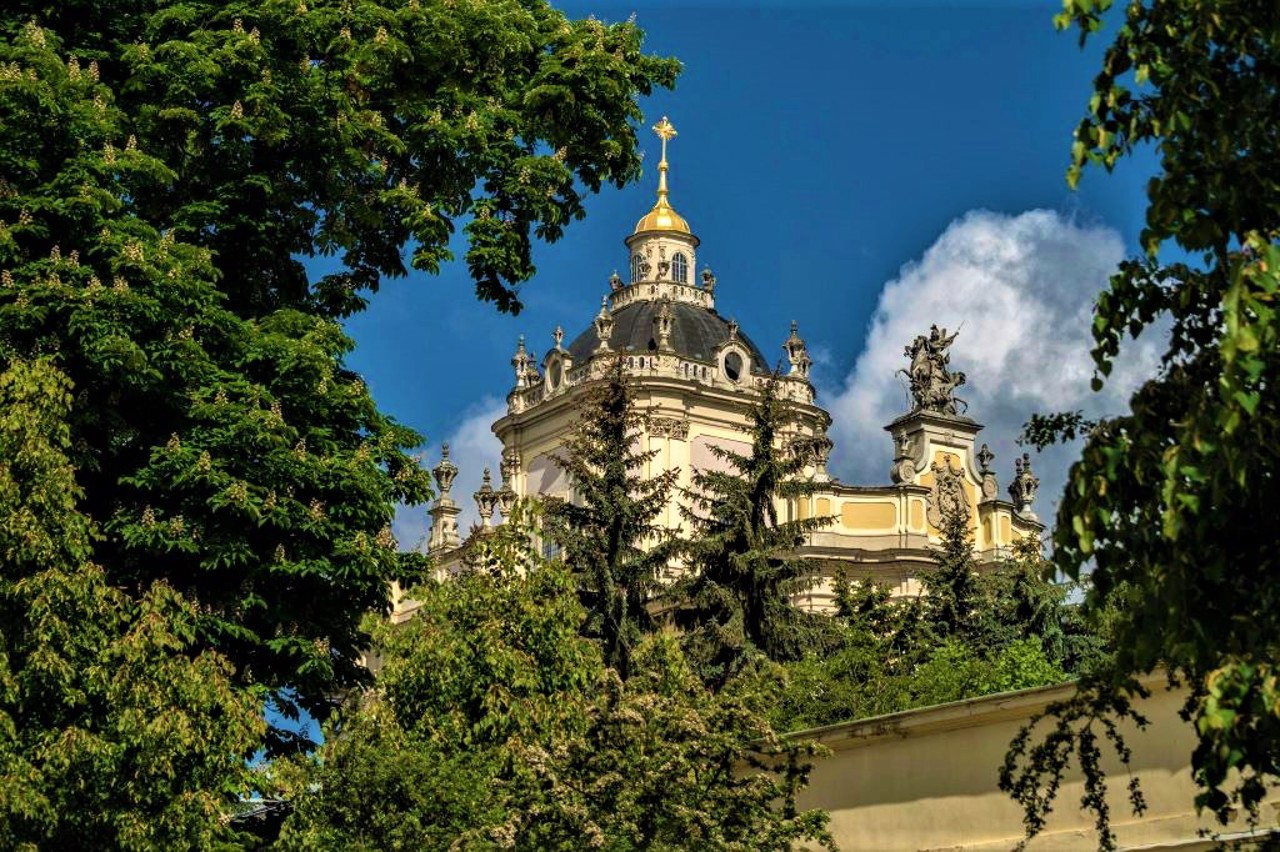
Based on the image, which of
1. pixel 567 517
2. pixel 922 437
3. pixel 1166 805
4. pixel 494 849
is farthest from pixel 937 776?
pixel 922 437

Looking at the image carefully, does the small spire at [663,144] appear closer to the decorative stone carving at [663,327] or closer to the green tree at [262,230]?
the decorative stone carving at [663,327]

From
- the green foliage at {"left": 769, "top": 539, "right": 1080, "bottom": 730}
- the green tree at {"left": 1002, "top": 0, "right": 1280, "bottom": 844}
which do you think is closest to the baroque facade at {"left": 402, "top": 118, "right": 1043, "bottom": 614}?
the green foliage at {"left": 769, "top": 539, "right": 1080, "bottom": 730}

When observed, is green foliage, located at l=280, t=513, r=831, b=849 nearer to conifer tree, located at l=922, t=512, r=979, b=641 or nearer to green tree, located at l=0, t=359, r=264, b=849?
green tree, located at l=0, t=359, r=264, b=849

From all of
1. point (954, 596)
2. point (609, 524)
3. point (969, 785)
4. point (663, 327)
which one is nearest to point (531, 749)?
point (969, 785)

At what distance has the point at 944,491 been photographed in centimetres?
6525

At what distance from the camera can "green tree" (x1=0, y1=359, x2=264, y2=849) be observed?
17234 mm

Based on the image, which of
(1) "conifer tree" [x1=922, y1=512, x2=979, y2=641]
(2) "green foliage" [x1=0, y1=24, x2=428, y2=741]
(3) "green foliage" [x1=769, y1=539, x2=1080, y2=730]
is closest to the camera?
(2) "green foliage" [x1=0, y1=24, x2=428, y2=741]

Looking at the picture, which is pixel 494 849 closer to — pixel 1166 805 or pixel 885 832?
pixel 885 832

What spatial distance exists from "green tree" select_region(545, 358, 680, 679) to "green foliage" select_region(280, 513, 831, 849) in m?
15.2

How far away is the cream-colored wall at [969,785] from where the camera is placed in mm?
13938

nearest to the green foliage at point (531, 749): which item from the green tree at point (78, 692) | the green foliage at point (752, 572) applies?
the green tree at point (78, 692)

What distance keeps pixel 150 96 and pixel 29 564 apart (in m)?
5.44

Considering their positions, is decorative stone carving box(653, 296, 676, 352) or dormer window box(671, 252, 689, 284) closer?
decorative stone carving box(653, 296, 676, 352)

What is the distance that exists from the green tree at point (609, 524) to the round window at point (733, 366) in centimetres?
2523
